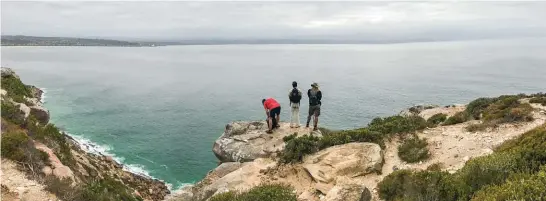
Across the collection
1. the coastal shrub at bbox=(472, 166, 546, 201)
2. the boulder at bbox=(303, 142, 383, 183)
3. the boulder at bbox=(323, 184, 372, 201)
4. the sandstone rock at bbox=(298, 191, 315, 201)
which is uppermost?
the coastal shrub at bbox=(472, 166, 546, 201)

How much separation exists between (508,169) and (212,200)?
882 cm

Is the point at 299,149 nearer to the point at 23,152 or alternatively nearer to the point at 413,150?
the point at 413,150

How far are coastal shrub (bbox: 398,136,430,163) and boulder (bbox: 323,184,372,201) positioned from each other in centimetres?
488

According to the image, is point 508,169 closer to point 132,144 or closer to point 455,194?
point 455,194

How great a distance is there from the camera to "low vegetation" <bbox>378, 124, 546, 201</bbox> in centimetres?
799

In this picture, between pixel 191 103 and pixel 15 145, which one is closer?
pixel 15 145

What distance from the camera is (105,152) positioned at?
130ft

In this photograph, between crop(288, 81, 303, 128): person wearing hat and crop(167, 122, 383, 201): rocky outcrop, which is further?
crop(288, 81, 303, 128): person wearing hat

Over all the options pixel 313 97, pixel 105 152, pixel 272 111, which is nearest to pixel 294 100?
pixel 313 97

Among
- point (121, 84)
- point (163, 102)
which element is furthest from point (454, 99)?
A: point (121, 84)

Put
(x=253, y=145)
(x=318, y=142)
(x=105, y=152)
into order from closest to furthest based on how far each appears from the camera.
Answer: (x=318, y=142) → (x=253, y=145) → (x=105, y=152)

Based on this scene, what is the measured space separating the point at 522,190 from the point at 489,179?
89.9 inches

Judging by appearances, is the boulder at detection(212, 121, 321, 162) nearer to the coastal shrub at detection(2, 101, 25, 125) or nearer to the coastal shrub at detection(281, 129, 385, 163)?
the coastal shrub at detection(281, 129, 385, 163)

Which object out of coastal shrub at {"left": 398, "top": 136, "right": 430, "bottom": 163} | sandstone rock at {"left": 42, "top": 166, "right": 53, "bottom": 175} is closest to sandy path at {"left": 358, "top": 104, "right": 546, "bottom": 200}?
coastal shrub at {"left": 398, "top": 136, "right": 430, "bottom": 163}
